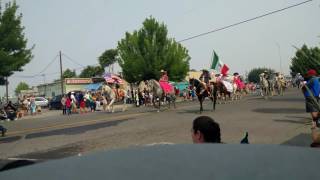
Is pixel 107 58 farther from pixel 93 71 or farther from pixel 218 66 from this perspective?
pixel 218 66

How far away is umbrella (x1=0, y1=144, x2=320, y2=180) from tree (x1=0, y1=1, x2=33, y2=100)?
36.8 metres

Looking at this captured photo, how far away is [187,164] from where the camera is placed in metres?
2.18

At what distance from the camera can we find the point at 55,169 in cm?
225

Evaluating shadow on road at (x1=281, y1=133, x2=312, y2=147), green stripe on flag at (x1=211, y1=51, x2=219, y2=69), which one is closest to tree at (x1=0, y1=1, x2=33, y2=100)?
green stripe on flag at (x1=211, y1=51, x2=219, y2=69)

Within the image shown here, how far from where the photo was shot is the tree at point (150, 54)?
189ft

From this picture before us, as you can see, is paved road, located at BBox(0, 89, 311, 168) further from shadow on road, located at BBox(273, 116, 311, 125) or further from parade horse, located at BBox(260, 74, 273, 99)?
parade horse, located at BBox(260, 74, 273, 99)

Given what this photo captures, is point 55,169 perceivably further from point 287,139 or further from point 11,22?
point 11,22

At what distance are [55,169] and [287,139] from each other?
10.1m

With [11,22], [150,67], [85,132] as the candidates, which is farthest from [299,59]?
[150,67]

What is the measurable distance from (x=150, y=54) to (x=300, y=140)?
1855 inches

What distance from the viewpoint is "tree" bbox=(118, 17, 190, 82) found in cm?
5756

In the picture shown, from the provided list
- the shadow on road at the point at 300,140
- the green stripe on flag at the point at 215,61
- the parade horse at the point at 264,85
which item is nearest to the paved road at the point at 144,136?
the shadow on road at the point at 300,140

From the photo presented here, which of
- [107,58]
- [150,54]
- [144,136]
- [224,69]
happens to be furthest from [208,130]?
[107,58]

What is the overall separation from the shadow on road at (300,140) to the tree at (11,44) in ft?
98.7
